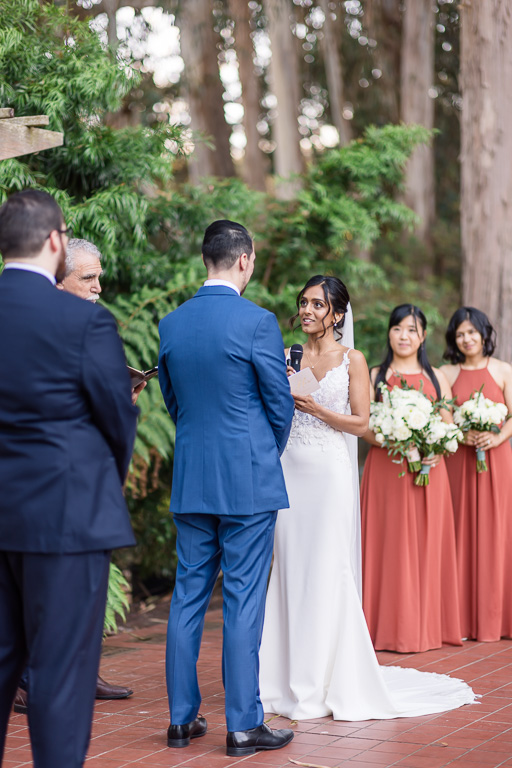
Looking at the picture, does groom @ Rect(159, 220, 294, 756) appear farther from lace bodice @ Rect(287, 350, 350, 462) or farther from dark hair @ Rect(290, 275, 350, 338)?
dark hair @ Rect(290, 275, 350, 338)

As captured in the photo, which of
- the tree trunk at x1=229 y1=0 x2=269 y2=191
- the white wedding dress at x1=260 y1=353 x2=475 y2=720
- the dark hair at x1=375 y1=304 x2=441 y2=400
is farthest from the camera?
the tree trunk at x1=229 y1=0 x2=269 y2=191

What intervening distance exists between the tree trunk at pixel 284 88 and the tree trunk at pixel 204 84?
3.76ft

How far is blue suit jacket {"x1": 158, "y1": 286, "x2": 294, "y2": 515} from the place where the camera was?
4195 mm

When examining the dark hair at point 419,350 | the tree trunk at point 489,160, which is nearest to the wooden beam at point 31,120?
the dark hair at point 419,350

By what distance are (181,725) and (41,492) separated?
6.16 feet

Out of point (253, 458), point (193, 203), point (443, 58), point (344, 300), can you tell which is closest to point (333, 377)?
point (344, 300)

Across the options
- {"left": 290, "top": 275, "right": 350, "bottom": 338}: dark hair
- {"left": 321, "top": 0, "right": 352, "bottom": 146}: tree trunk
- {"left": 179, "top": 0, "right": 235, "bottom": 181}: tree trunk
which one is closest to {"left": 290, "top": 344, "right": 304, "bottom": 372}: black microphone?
{"left": 290, "top": 275, "right": 350, "bottom": 338}: dark hair

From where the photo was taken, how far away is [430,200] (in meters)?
20.1

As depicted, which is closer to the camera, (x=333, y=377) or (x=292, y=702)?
(x=292, y=702)

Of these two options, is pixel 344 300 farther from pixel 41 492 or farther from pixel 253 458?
pixel 41 492

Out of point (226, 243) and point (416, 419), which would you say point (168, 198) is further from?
point (226, 243)

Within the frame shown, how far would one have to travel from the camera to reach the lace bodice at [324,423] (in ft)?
17.3

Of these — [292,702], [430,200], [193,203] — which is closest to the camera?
[292,702]

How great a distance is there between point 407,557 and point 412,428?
0.92 metres
